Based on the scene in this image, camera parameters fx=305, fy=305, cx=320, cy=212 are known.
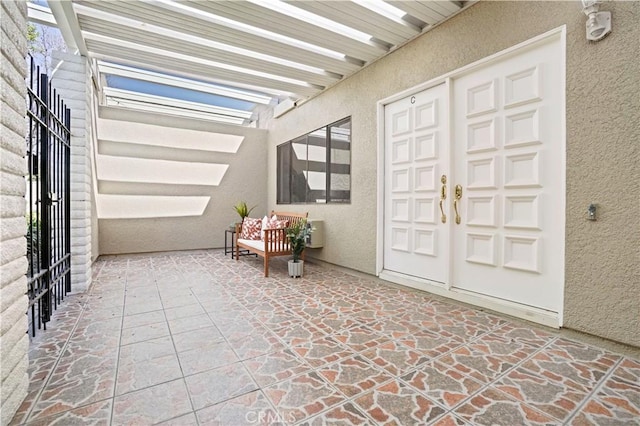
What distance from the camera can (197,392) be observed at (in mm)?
1629

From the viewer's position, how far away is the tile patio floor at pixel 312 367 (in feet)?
4.83

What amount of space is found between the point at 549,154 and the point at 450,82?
4.19ft

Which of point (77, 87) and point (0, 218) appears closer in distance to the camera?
point (0, 218)

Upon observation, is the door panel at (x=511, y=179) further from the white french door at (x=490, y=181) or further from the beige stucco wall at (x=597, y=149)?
the beige stucco wall at (x=597, y=149)

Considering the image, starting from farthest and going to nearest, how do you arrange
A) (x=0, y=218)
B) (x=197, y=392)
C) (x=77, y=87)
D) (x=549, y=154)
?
(x=77, y=87), (x=549, y=154), (x=197, y=392), (x=0, y=218)

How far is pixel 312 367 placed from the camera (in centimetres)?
189

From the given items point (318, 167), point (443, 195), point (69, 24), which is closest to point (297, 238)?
point (318, 167)

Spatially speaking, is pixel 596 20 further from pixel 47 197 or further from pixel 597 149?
pixel 47 197

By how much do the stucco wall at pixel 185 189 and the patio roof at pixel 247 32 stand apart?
86.4 inches

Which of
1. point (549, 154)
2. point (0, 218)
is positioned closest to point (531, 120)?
point (549, 154)

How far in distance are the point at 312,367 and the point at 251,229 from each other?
13.1 ft

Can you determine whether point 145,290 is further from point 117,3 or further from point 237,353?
point 117,3

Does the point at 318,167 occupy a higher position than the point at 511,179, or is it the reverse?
the point at 318,167

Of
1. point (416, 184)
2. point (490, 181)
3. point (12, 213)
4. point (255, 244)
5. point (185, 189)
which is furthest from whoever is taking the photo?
point (185, 189)
